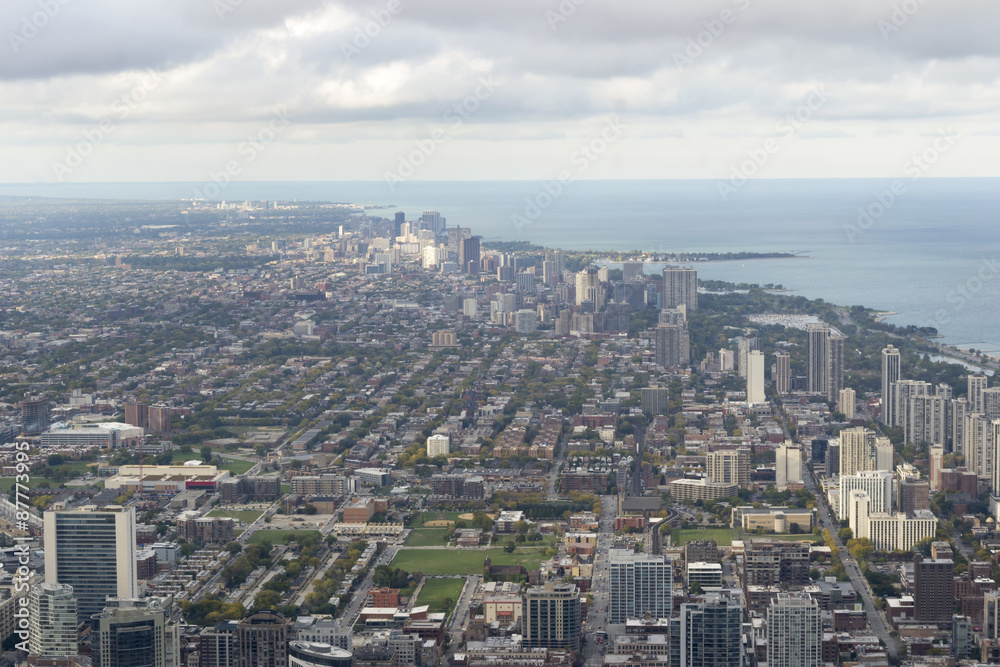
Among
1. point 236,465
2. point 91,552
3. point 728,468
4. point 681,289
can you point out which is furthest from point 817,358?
point 91,552

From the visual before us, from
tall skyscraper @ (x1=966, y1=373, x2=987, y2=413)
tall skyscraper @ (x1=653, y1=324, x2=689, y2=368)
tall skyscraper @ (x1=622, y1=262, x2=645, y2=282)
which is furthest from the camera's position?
tall skyscraper @ (x1=622, y1=262, x2=645, y2=282)

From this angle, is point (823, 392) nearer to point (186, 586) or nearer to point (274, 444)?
point (274, 444)

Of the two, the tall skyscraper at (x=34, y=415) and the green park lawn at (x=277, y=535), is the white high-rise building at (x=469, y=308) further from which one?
the green park lawn at (x=277, y=535)

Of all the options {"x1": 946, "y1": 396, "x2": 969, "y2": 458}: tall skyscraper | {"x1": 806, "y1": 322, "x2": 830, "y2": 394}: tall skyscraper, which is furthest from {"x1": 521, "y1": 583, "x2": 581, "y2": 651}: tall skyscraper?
{"x1": 806, "y1": 322, "x2": 830, "y2": 394}: tall skyscraper

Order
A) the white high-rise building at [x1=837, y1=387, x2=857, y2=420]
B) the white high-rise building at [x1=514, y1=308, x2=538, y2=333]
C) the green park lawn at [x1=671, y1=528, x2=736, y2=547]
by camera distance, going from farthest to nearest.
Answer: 1. the white high-rise building at [x1=514, y1=308, x2=538, y2=333]
2. the white high-rise building at [x1=837, y1=387, x2=857, y2=420]
3. the green park lawn at [x1=671, y1=528, x2=736, y2=547]

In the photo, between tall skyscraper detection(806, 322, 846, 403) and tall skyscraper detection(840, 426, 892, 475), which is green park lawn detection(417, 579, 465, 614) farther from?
tall skyscraper detection(806, 322, 846, 403)

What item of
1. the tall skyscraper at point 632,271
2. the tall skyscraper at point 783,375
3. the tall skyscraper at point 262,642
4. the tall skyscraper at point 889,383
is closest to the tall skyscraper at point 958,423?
the tall skyscraper at point 889,383

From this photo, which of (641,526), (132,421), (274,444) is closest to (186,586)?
(641,526)

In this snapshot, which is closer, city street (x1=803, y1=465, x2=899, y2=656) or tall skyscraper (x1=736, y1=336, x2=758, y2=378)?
city street (x1=803, y1=465, x2=899, y2=656)

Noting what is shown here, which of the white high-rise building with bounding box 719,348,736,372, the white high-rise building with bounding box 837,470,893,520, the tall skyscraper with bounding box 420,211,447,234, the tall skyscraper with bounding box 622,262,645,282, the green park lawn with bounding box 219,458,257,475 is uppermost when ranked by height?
the tall skyscraper with bounding box 420,211,447,234
